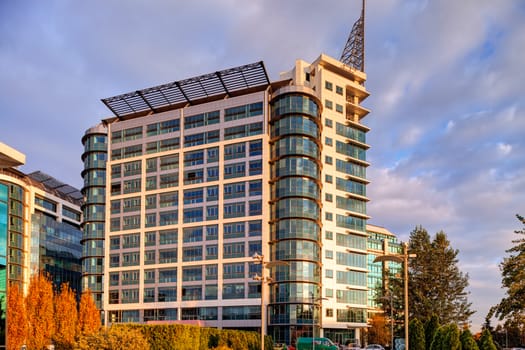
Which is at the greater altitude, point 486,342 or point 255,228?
point 255,228

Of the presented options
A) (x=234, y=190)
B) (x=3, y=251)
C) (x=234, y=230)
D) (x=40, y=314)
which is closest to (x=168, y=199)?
(x=234, y=190)

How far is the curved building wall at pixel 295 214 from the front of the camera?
338 ft

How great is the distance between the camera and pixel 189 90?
11744 centimetres

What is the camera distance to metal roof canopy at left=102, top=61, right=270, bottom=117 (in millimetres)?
110244

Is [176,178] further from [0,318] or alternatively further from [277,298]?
[0,318]

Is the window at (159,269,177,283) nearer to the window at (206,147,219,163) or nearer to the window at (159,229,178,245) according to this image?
the window at (159,229,178,245)

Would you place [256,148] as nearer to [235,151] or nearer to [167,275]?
[235,151]

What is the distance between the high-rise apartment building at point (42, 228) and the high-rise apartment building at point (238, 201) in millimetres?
15796

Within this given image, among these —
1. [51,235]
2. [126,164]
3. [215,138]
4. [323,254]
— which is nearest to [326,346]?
[323,254]

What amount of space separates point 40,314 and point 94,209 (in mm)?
64103

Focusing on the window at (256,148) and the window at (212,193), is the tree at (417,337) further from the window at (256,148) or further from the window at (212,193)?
the window at (212,193)

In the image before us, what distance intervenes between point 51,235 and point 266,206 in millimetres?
62563

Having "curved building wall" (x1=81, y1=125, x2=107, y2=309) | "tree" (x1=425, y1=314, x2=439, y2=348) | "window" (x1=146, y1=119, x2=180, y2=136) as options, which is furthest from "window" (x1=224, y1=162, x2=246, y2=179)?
"tree" (x1=425, y1=314, x2=439, y2=348)

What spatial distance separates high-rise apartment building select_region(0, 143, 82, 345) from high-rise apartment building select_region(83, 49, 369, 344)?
15.8 metres
